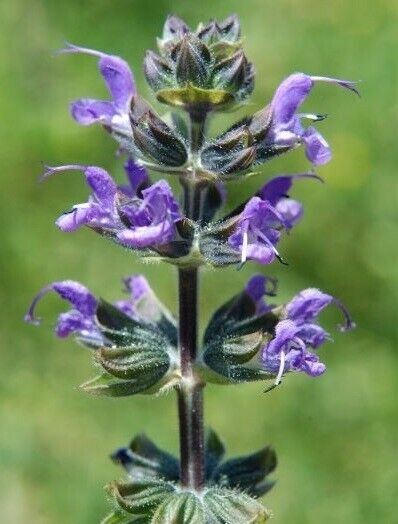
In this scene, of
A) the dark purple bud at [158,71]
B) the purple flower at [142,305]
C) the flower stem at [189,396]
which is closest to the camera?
the dark purple bud at [158,71]

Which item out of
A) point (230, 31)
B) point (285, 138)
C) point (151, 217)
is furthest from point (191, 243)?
point (230, 31)

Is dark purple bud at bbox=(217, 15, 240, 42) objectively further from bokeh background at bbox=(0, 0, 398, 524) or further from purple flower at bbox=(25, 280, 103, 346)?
bokeh background at bbox=(0, 0, 398, 524)

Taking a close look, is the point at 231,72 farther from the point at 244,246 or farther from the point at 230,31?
the point at 244,246

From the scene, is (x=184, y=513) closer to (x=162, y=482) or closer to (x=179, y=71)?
(x=162, y=482)

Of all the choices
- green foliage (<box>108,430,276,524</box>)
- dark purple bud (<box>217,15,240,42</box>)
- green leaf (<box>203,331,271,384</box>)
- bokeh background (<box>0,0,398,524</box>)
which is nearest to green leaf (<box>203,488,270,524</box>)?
green foliage (<box>108,430,276,524</box>)

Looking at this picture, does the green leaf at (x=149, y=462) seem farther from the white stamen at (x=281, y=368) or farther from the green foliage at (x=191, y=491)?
the white stamen at (x=281, y=368)

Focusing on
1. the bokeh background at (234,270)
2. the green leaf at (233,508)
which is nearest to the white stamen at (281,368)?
the green leaf at (233,508)
